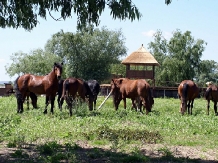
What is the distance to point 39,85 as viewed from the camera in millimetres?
16297

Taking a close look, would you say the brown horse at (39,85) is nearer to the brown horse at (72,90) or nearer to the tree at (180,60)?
the brown horse at (72,90)

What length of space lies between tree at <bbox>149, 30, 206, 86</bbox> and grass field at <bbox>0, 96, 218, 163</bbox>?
1594 inches

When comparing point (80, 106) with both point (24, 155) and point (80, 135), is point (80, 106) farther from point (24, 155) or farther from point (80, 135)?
point (24, 155)

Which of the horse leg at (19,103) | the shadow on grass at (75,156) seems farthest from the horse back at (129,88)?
the shadow on grass at (75,156)

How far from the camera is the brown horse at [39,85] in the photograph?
15896mm

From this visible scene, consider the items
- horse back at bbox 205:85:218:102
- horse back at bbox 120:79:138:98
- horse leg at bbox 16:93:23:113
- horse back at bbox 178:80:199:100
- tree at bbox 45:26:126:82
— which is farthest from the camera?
tree at bbox 45:26:126:82

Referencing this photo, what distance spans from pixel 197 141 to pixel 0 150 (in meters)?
4.58

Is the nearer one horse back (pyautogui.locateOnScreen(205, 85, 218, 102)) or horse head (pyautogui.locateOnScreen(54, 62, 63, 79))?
horse head (pyautogui.locateOnScreen(54, 62, 63, 79))

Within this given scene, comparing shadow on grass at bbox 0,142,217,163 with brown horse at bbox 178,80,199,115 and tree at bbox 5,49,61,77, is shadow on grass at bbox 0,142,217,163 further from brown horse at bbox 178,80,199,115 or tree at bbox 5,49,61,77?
tree at bbox 5,49,61,77

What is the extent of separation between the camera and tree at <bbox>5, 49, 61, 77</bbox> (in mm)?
64512

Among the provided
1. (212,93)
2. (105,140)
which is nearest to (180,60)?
(212,93)

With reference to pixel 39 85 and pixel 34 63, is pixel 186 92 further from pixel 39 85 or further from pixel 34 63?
pixel 34 63

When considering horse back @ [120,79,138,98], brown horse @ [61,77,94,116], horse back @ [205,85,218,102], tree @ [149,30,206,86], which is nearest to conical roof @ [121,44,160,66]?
tree @ [149,30,206,86]

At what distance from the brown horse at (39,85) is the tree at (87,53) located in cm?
3576
